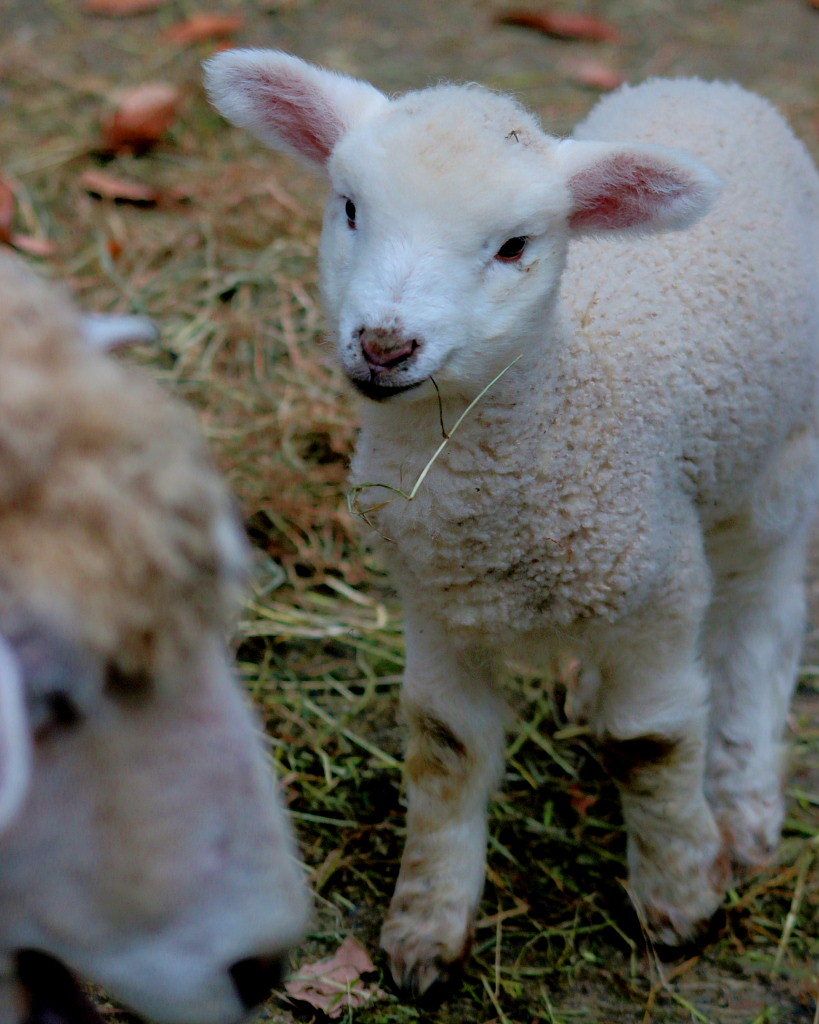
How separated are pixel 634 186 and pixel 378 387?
64 cm

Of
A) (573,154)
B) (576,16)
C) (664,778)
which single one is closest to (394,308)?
(573,154)

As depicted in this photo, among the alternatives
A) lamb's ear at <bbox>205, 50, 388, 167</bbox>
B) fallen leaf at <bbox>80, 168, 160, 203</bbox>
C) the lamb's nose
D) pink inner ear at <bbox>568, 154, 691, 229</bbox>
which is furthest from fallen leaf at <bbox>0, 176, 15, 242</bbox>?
the lamb's nose

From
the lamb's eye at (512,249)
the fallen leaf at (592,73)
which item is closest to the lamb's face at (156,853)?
the lamb's eye at (512,249)

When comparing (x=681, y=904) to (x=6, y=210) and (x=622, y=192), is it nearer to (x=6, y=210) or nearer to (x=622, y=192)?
(x=622, y=192)

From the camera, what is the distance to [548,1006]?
261 centimetres

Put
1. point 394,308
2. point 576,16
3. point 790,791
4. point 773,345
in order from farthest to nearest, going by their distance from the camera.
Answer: point 576,16 < point 790,791 < point 773,345 < point 394,308

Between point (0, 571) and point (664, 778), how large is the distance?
1819 mm

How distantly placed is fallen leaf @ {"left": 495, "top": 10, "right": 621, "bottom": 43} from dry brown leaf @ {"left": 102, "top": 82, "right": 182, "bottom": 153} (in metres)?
1.92

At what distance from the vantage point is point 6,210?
435cm

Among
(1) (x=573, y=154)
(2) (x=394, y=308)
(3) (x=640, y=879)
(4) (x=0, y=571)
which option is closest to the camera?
(4) (x=0, y=571)

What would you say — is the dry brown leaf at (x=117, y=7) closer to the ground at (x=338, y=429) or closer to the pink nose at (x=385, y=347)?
the ground at (x=338, y=429)

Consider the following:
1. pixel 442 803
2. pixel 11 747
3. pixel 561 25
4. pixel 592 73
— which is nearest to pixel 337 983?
pixel 442 803

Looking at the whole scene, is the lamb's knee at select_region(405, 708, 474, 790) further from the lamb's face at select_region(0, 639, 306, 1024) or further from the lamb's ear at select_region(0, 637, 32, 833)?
the lamb's ear at select_region(0, 637, 32, 833)

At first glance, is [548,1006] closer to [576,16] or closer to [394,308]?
[394,308]
